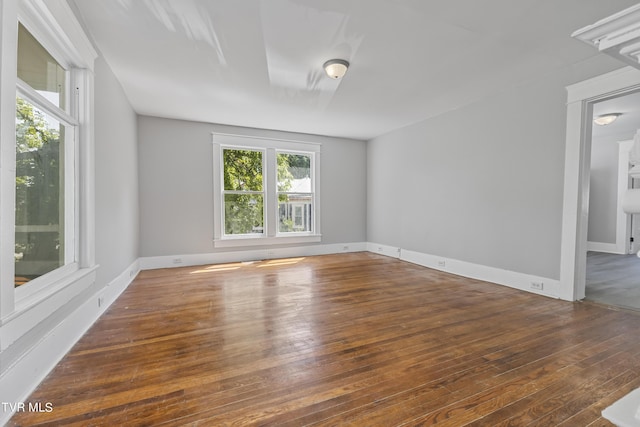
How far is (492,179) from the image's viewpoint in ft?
12.9

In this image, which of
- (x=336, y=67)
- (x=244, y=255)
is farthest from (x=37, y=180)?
(x=244, y=255)

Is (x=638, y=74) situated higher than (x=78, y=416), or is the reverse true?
(x=638, y=74)

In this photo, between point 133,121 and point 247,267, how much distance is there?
9.63ft

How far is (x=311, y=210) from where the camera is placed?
6.19 meters

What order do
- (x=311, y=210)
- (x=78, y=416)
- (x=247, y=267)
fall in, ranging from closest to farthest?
(x=78, y=416), (x=247, y=267), (x=311, y=210)

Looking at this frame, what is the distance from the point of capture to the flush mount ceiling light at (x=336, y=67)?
2.97 m

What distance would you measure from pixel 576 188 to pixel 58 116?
188 inches

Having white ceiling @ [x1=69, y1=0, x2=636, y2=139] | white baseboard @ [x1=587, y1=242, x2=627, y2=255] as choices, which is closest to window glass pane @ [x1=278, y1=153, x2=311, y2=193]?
white ceiling @ [x1=69, y1=0, x2=636, y2=139]

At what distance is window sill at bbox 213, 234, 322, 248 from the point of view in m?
5.32

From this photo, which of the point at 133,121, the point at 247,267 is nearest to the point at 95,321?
the point at 247,267

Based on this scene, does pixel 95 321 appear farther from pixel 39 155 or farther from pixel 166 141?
pixel 166 141

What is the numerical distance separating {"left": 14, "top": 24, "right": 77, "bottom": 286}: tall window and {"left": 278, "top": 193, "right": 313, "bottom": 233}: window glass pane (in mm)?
3806

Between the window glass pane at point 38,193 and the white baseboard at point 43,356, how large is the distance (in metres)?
0.41

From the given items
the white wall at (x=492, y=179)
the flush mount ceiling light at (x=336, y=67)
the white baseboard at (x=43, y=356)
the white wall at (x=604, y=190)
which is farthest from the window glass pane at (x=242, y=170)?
the white wall at (x=604, y=190)
